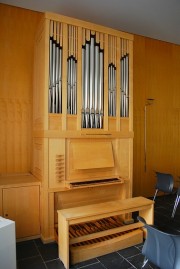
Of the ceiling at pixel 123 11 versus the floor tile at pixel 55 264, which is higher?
the ceiling at pixel 123 11

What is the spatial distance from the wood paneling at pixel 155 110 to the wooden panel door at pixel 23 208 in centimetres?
279

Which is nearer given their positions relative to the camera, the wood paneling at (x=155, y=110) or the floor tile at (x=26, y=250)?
the floor tile at (x=26, y=250)

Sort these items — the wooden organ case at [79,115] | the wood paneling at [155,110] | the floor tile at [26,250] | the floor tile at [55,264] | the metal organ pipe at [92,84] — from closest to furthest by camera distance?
the floor tile at [55,264] → the floor tile at [26,250] → the wooden organ case at [79,115] → the metal organ pipe at [92,84] → the wood paneling at [155,110]

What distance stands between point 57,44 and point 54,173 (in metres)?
2.06

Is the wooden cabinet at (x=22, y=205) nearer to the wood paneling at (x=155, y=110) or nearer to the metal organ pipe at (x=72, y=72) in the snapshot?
the metal organ pipe at (x=72, y=72)

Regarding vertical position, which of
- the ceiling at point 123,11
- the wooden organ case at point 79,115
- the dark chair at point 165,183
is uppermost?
the ceiling at point 123,11

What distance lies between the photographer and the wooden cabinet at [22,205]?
11.2 feet

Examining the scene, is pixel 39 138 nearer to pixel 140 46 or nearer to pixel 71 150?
pixel 71 150

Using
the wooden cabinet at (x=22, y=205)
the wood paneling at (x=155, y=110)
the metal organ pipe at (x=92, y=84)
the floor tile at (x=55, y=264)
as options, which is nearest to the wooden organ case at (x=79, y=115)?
the metal organ pipe at (x=92, y=84)

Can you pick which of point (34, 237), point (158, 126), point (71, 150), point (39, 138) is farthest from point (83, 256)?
point (158, 126)

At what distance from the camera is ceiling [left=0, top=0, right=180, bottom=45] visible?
164 inches

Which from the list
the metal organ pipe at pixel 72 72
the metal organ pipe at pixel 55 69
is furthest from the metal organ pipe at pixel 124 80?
the metal organ pipe at pixel 55 69

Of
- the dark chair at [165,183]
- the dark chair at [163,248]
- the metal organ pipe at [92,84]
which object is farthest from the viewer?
the dark chair at [165,183]

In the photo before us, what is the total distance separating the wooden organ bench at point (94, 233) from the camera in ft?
9.68
